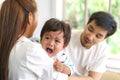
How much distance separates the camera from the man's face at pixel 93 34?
66.2 inches

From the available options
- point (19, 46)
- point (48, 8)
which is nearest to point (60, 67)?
point (19, 46)

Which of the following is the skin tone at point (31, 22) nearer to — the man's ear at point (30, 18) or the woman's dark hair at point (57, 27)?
the man's ear at point (30, 18)

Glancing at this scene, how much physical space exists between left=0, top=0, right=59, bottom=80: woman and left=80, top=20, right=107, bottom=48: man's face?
67cm

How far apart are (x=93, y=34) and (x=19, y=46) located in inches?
30.2

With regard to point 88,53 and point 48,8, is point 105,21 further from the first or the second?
point 48,8

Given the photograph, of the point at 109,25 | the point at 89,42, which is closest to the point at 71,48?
the point at 89,42

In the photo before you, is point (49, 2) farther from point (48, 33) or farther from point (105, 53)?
point (48, 33)

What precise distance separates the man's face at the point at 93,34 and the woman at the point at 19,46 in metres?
0.67

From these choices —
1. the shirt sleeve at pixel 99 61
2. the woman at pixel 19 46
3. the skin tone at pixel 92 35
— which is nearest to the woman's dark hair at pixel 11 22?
the woman at pixel 19 46

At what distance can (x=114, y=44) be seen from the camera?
8.63ft

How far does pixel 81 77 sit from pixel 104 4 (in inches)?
44.5

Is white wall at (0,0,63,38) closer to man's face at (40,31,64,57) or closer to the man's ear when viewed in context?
man's face at (40,31,64,57)

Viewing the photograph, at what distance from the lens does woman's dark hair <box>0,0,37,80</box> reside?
1.05 metres

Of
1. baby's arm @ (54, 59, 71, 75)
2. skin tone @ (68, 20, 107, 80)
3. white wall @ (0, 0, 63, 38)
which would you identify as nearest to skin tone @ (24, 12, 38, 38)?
baby's arm @ (54, 59, 71, 75)
